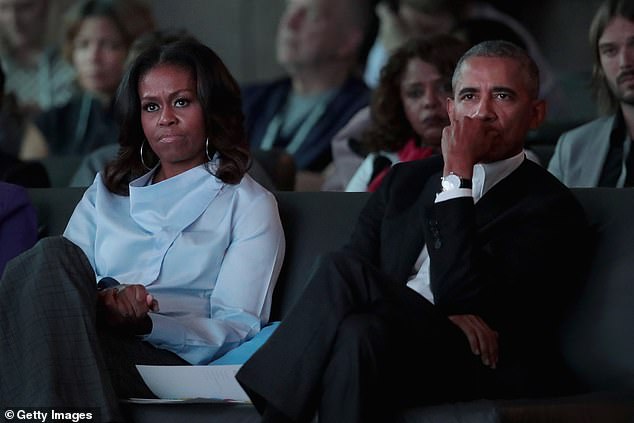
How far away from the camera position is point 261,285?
3.20 m

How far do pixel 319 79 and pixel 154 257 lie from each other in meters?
2.92

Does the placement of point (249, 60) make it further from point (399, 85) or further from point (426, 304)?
point (426, 304)

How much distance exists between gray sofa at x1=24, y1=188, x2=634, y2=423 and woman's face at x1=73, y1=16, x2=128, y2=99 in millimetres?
2010

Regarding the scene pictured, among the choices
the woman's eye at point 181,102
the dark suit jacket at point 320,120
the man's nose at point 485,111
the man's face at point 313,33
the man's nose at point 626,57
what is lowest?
the dark suit jacket at point 320,120

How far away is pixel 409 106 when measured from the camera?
4289mm

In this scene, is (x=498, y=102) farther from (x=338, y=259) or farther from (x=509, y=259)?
(x=338, y=259)

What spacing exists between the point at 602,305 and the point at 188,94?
3.62ft

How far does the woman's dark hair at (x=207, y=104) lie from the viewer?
3344mm

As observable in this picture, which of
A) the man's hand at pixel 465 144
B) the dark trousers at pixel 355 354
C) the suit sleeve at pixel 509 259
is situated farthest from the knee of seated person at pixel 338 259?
the man's hand at pixel 465 144

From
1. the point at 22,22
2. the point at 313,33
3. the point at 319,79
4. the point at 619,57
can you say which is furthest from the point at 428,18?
the point at 22,22

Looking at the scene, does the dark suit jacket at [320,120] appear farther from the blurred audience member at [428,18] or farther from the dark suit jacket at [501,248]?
the dark suit jacket at [501,248]

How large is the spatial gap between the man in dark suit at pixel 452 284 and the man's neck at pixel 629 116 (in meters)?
0.91

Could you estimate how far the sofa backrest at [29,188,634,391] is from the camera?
305 centimetres

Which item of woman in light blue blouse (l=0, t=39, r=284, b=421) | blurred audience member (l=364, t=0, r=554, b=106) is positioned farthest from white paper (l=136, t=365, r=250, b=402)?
blurred audience member (l=364, t=0, r=554, b=106)
